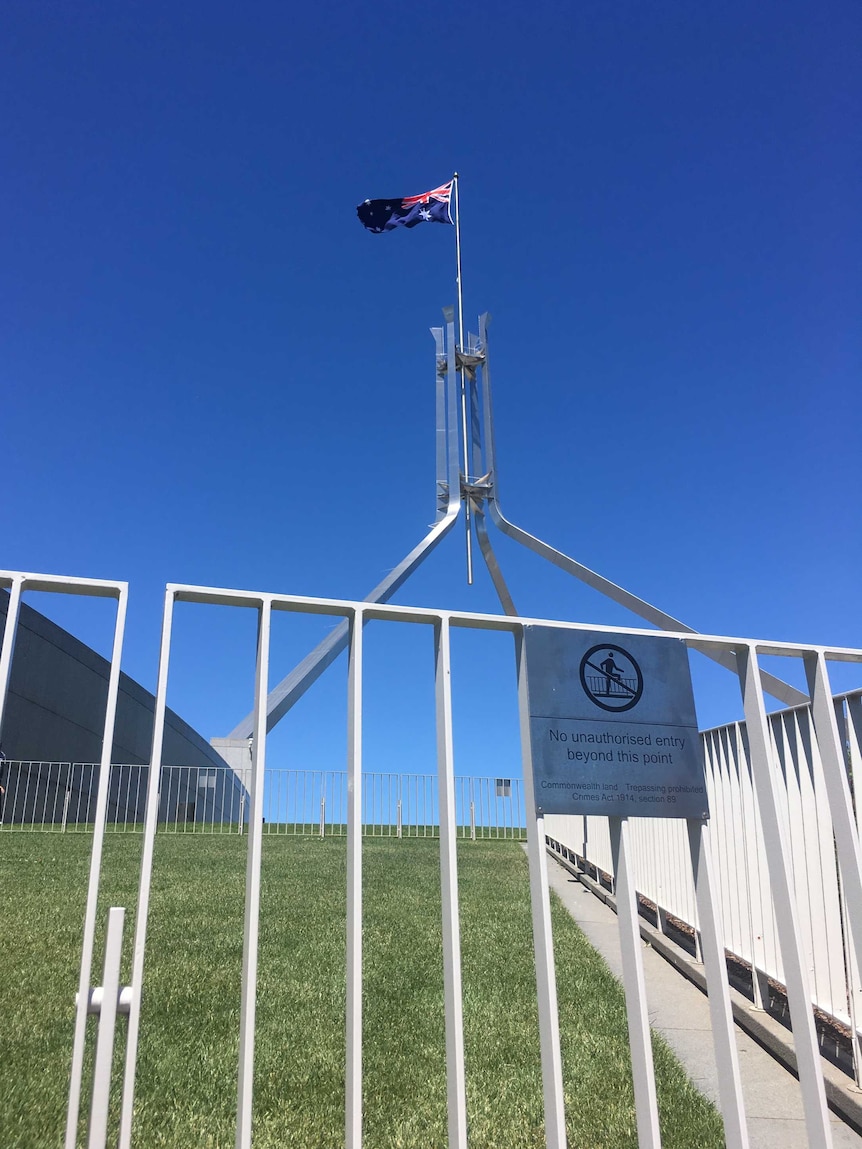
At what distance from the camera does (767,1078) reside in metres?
3.61

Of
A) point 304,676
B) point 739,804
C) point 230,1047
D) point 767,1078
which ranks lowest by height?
point 767,1078

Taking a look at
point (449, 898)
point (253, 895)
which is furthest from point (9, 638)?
point (449, 898)

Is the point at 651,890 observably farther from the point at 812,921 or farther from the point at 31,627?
the point at 31,627

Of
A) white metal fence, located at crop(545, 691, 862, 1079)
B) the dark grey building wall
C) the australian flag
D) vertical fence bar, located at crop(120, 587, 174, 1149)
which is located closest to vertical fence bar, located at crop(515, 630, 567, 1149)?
white metal fence, located at crop(545, 691, 862, 1079)

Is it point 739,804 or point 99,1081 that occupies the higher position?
point 739,804

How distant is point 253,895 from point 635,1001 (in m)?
1.05

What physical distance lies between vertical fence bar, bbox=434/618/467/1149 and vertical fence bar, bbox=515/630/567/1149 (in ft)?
0.66

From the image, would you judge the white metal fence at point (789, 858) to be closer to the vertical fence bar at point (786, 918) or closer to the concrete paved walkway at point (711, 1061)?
the vertical fence bar at point (786, 918)

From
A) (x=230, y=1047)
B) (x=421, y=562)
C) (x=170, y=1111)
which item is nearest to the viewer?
(x=170, y=1111)

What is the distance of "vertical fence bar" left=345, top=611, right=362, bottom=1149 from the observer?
1.87m

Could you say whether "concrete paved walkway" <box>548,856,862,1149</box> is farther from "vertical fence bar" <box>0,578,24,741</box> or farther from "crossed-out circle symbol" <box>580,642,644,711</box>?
"vertical fence bar" <box>0,578,24,741</box>

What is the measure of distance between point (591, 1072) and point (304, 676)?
14506mm

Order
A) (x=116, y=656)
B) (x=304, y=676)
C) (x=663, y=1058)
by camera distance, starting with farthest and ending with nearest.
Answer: (x=304, y=676) < (x=663, y=1058) < (x=116, y=656)

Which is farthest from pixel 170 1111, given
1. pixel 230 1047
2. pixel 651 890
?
pixel 651 890
